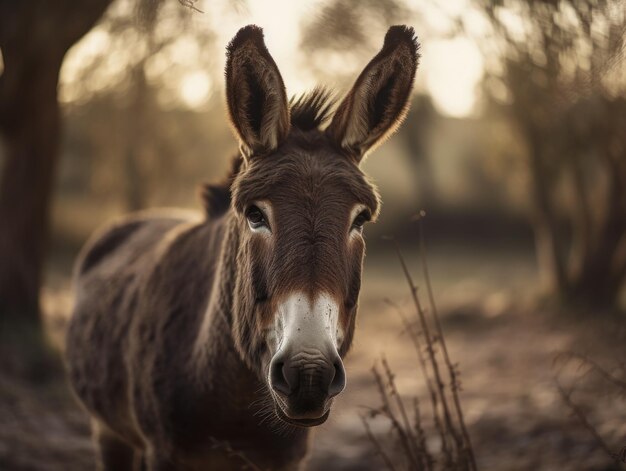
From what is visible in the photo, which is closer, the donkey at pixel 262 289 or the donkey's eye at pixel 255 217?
the donkey at pixel 262 289

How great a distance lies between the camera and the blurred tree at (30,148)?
6.88 m

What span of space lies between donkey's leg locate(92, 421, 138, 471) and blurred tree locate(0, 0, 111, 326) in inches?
152

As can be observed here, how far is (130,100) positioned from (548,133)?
779 cm

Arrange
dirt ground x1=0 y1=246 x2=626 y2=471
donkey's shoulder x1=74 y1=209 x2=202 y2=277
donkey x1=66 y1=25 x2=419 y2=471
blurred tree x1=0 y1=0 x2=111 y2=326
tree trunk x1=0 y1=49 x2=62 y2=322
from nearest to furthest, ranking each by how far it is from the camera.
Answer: donkey x1=66 y1=25 x2=419 y2=471
donkey's shoulder x1=74 y1=209 x2=202 y2=277
dirt ground x1=0 y1=246 x2=626 y2=471
blurred tree x1=0 y1=0 x2=111 y2=326
tree trunk x1=0 y1=49 x2=62 y2=322

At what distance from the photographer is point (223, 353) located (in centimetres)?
312

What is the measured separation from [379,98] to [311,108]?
366 mm

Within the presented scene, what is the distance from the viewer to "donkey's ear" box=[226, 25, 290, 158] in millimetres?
2770

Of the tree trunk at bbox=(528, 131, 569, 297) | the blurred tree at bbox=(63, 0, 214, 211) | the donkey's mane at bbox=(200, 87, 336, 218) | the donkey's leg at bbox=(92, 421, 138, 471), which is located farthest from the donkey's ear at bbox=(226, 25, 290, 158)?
the tree trunk at bbox=(528, 131, 569, 297)

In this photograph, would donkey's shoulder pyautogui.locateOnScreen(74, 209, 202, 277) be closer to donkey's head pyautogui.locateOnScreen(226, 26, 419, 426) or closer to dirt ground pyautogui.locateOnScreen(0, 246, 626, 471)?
dirt ground pyautogui.locateOnScreen(0, 246, 626, 471)

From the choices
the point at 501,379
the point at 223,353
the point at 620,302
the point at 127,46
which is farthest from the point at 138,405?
the point at 620,302

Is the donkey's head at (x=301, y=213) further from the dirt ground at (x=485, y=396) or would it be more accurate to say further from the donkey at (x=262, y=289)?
Answer: the dirt ground at (x=485, y=396)

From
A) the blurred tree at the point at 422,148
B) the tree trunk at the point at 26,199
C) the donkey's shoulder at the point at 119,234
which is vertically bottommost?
the donkey's shoulder at the point at 119,234

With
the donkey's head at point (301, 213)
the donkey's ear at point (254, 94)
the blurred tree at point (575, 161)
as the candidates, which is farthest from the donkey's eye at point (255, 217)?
the blurred tree at point (575, 161)

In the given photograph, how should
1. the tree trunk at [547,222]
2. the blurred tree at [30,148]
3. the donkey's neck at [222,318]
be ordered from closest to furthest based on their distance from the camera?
the donkey's neck at [222,318], the blurred tree at [30,148], the tree trunk at [547,222]
